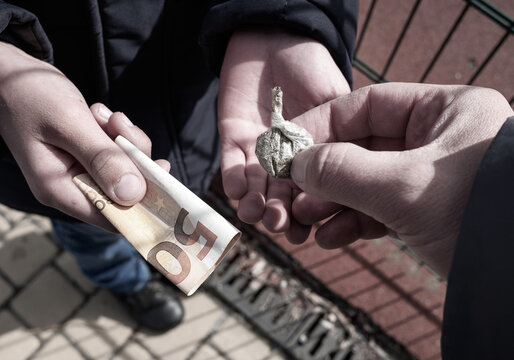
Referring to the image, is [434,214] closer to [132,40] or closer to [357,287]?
[132,40]

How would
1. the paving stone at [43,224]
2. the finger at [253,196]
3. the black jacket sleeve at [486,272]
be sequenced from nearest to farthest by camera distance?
the black jacket sleeve at [486,272], the finger at [253,196], the paving stone at [43,224]

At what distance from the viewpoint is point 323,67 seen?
1.76 meters

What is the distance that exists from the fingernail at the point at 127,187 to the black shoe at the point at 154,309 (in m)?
1.57

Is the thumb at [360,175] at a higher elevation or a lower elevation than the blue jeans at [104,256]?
higher

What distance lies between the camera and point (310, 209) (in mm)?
Answer: 1771

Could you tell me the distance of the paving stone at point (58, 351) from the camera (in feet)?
8.96

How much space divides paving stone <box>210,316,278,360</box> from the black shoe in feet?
1.02

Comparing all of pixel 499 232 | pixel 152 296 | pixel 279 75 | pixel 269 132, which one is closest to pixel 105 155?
pixel 269 132

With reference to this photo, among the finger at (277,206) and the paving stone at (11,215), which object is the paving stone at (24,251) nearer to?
the paving stone at (11,215)

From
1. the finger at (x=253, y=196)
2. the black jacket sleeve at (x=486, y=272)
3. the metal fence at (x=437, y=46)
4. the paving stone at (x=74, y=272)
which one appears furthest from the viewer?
the metal fence at (x=437, y=46)

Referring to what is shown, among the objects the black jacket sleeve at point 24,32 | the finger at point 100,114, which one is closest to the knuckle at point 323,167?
the finger at point 100,114

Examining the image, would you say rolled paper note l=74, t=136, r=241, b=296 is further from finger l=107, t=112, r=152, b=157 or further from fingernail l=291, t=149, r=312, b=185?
fingernail l=291, t=149, r=312, b=185

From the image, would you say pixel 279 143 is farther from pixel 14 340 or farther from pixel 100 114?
pixel 14 340

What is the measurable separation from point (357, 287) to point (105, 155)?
221 centimetres
